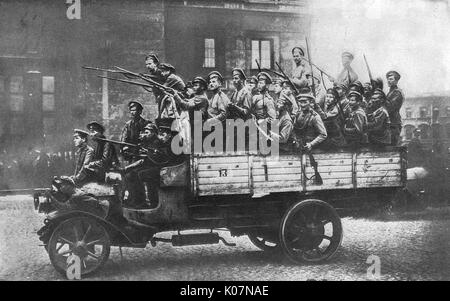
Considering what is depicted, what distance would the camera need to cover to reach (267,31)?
48.7 ft

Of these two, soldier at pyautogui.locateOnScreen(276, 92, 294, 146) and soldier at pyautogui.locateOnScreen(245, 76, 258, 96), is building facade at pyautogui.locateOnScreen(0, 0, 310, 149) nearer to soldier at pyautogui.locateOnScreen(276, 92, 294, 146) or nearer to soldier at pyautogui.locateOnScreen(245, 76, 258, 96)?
soldier at pyautogui.locateOnScreen(245, 76, 258, 96)

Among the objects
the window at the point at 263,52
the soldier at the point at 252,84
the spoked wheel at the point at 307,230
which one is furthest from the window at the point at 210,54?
the spoked wheel at the point at 307,230

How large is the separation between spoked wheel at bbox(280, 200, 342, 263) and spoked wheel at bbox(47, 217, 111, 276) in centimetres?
216

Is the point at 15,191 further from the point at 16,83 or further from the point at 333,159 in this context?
the point at 333,159

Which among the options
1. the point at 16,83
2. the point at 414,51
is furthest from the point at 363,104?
the point at 16,83

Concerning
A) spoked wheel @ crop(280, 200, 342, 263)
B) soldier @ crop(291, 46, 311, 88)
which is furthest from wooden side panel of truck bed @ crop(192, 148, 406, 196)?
soldier @ crop(291, 46, 311, 88)

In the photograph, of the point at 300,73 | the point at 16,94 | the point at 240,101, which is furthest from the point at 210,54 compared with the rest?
the point at 240,101

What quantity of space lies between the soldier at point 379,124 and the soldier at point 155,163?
2607 millimetres

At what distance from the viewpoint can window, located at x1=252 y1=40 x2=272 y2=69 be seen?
1481 centimetres

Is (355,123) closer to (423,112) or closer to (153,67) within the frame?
(153,67)

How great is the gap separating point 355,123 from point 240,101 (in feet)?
5.34

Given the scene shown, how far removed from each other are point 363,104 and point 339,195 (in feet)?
4.73

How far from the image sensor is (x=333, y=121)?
20.1 ft

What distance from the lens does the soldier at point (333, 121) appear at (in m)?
5.87
